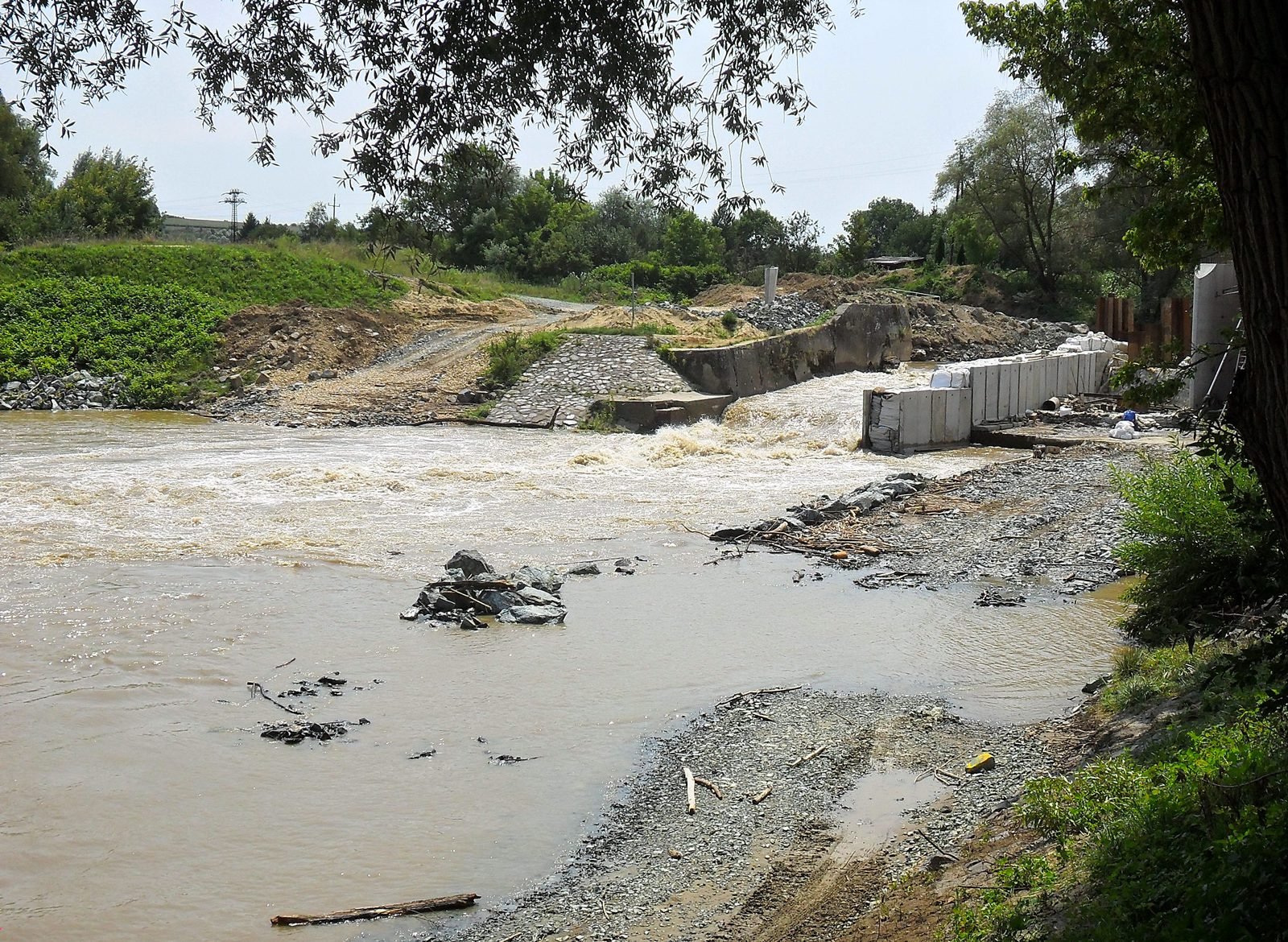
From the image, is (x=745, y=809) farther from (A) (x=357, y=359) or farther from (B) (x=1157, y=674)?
(A) (x=357, y=359)

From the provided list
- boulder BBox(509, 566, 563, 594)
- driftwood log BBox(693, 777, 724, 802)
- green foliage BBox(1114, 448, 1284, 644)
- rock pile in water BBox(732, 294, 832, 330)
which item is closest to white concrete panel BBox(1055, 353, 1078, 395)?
rock pile in water BBox(732, 294, 832, 330)

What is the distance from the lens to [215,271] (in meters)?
39.9

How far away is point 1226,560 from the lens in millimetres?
7297

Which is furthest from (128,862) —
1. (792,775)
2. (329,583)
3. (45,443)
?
(45,443)

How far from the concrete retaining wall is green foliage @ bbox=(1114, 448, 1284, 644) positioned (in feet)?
68.9

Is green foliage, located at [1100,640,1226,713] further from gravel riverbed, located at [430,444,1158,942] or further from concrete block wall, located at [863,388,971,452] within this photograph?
concrete block wall, located at [863,388,971,452]

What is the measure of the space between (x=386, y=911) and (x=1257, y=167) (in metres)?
5.02

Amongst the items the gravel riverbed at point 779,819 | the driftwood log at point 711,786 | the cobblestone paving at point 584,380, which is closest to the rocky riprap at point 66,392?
the cobblestone paving at point 584,380

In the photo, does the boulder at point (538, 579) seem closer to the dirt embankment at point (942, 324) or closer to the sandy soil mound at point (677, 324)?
the sandy soil mound at point (677, 324)

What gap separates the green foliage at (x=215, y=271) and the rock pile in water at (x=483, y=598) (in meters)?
28.5

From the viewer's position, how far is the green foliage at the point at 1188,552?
6934mm

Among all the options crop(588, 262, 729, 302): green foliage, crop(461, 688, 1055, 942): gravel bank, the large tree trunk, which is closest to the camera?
the large tree trunk

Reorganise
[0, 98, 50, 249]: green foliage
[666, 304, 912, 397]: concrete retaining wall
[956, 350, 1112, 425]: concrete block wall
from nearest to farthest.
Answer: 1. [956, 350, 1112, 425]: concrete block wall
2. [666, 304, 912, 397]: concrete retaining wall
3. [0, 98, 50, 249]: green foliage

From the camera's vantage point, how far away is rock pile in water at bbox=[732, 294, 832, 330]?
118 ft
